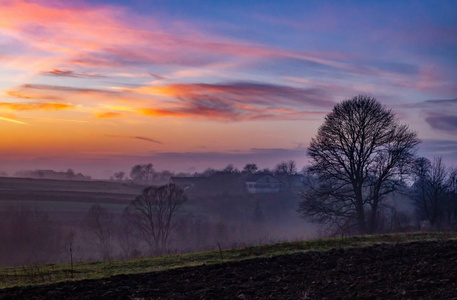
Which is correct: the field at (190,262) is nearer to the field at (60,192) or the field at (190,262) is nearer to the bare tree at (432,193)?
the bare tree at (432,193)

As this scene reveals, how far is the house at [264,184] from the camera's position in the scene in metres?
106

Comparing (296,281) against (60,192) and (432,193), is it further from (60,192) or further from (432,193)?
(60,192)

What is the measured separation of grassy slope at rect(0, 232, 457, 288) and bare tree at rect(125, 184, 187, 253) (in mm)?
46923

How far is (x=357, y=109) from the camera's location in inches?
1517

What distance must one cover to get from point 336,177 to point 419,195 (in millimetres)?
15824

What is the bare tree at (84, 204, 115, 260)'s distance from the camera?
60562mm

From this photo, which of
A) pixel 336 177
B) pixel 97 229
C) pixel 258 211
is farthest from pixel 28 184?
pixel 336 177

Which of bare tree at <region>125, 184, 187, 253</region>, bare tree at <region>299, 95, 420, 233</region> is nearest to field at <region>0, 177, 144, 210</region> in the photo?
bare tree at <region>125, 184, 187, 253</region>

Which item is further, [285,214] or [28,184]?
[28,184]

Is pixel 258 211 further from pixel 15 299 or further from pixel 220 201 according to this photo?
pixel 15 299

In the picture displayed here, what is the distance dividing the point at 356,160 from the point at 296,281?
2877 centimetres

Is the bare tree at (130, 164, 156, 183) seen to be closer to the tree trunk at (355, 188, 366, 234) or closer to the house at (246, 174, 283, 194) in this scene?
the house at (246, 174, 283, 194)

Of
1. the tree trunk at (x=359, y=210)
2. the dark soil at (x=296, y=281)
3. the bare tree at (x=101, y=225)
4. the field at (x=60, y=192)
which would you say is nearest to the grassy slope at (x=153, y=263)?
the dark soil at (x=296, y=281)

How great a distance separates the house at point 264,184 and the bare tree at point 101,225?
138 feet
